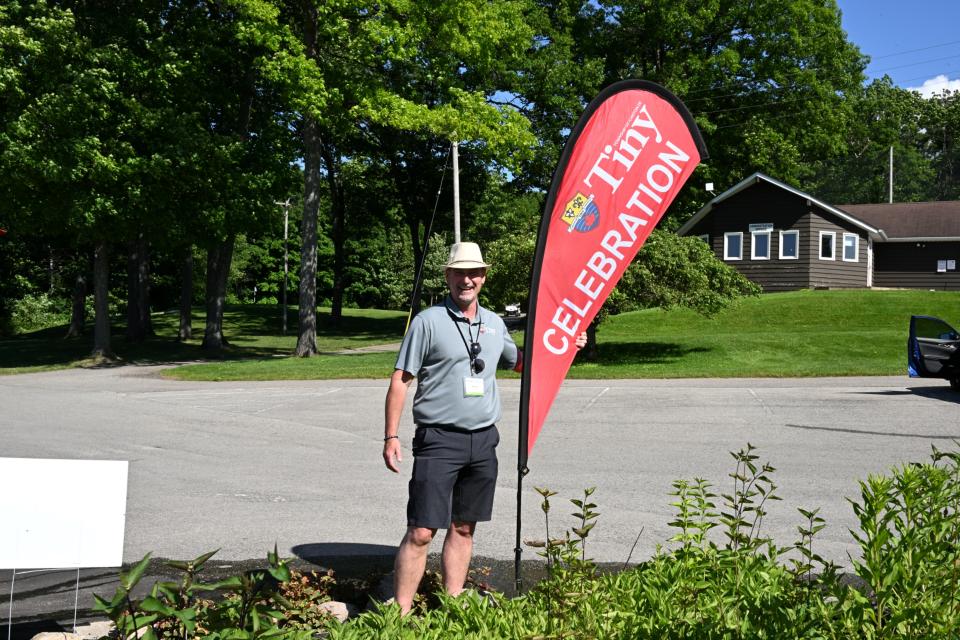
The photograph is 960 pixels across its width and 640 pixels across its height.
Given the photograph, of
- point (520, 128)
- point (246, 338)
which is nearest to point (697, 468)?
Result: point (520, 128)

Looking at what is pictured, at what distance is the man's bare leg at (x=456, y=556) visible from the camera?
15.8 feet

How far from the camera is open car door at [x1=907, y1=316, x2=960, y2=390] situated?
15625 millimetres

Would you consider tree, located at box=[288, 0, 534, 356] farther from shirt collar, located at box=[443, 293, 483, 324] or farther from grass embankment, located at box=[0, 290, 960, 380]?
shirt collar, located at box=[443, 293, 483, 324]

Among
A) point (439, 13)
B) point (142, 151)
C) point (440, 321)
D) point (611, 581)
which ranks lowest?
point (611, 581)

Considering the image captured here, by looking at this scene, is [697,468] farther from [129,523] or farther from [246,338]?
[246,338]

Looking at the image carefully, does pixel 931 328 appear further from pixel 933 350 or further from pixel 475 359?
pixel 475 359

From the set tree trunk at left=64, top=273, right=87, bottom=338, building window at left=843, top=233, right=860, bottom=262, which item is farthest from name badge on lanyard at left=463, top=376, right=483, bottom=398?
building window at left=843, top=233, right=860, bottom=262

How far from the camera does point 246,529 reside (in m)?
7.16

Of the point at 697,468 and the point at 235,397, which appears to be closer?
the point at 697,468

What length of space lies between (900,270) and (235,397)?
3811cm

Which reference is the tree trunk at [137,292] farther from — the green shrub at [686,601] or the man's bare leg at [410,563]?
the man's bare leg at [410,563]

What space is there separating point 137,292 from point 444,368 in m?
33.9

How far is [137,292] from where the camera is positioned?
3588 cm

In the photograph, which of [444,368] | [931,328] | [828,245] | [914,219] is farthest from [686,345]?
[914,219]
